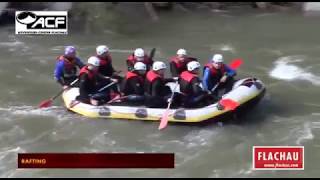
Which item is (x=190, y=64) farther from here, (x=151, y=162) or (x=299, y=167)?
(x=299, y=167)

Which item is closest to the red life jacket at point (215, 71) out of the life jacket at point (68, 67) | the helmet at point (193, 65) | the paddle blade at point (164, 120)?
the helmet at point (193, 65)

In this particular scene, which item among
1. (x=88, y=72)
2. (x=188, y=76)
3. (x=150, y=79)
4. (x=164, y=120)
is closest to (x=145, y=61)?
(x=150, y=79)

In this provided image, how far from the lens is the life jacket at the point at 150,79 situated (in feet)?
40.4

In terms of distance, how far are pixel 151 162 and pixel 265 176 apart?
2.07m

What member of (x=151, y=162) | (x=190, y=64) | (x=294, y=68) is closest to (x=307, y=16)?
(x=294, y=68)

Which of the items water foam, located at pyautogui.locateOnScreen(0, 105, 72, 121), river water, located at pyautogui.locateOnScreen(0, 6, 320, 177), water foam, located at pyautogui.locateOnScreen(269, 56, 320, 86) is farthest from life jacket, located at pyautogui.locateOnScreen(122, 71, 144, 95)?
water foam, located at pyautogui.locateOnScreen(269, 56, 320, 86)

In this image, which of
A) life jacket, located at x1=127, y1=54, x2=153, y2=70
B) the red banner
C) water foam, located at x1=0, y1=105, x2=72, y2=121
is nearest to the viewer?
the red banner

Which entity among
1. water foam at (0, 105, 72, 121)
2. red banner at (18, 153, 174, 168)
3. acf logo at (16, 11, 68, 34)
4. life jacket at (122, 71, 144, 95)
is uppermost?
acf logo at (16, 11, 68, 34)

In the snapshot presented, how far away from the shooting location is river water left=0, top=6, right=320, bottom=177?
38.8 feet

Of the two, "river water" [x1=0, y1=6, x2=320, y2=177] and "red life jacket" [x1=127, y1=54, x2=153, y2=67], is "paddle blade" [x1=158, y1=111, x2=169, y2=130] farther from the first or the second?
"red life jacket" [x1=127, y1=54, x2=153, y2=67]

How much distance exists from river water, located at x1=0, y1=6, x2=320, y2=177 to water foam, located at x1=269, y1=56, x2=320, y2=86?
0.08 feet

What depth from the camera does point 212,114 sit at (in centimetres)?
1219

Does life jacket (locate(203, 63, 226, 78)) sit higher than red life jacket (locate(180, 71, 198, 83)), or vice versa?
life jacket (locate(203, 63, 226, 78))

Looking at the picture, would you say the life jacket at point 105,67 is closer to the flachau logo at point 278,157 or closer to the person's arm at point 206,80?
the person's arm at point 206,80
